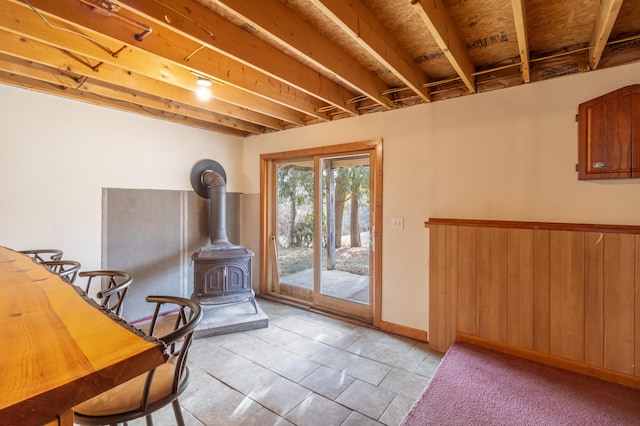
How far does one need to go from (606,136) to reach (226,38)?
8.88ft

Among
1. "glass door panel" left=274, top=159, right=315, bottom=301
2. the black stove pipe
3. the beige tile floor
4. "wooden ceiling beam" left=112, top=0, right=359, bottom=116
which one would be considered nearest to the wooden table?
the beige tile floor

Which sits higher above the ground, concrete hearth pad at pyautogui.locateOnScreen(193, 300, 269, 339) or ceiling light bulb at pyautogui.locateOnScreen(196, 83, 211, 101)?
ceiling light bulb at pyautogui.locateOnScreen(196, 83, 211, 101)

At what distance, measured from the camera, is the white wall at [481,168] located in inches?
88.9

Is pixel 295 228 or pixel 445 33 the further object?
pixel 295 228

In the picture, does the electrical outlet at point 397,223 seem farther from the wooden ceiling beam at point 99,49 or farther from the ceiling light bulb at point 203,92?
the ceiling light bulb at point 203,92

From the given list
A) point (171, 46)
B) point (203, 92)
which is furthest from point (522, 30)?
point (203, 92)

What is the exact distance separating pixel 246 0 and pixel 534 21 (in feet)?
6.10

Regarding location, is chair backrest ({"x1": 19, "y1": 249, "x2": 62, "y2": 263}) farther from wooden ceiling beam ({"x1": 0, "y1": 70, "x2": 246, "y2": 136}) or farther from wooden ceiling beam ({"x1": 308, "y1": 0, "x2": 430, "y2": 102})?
wooden ceiling beam ({"x1": 308, "y1": 0, "x2": 430, "y2": 102})

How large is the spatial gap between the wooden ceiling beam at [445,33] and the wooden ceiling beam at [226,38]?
3.65 ft

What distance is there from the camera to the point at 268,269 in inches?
172

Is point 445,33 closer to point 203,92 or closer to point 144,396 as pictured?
point 203,92

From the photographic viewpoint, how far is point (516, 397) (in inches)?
78.0

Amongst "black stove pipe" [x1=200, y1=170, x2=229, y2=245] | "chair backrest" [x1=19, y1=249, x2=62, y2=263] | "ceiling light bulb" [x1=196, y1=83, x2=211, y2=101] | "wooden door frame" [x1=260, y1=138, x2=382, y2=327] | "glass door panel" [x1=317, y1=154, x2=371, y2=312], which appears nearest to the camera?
"chair backrest" [x1=19, y1=249, x2=62, y2=263]

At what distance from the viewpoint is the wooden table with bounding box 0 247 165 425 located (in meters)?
0.62
